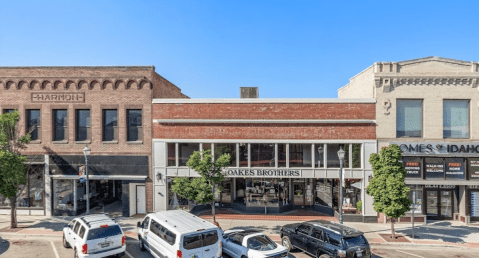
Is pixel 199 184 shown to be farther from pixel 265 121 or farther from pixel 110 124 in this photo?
pixel 110 124

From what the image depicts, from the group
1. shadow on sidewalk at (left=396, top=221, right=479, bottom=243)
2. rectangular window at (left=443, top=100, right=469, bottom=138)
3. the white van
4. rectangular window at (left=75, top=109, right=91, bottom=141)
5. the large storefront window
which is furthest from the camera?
the large storefront window

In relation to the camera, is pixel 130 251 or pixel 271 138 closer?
pixel 130 251

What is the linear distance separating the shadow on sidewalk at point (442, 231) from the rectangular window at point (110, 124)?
20419 mm

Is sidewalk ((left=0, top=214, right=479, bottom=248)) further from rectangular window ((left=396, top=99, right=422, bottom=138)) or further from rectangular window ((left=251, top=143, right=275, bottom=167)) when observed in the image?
rectangular window ((left=396, top=99, right=422, bottom=138))

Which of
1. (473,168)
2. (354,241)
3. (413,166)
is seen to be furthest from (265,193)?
(473,168)

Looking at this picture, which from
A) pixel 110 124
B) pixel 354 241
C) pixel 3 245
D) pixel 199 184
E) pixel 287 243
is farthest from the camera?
pixel 110 124

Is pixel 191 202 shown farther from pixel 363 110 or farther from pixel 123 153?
pixel 363 110

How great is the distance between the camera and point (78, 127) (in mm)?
20469

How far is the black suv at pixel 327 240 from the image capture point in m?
11.4

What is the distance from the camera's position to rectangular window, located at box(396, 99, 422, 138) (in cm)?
1923

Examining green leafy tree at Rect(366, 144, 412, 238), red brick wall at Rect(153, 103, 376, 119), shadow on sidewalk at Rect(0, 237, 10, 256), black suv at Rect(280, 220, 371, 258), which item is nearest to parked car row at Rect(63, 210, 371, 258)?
black suv at Rect(280, 220, 371, 258)

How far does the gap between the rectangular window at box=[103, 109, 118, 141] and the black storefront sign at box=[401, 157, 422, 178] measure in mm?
20573

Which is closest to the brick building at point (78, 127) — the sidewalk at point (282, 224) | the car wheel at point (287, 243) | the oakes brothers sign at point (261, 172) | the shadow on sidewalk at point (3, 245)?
the sidewalk at point (282, 224)

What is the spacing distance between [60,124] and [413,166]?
83.8ft
